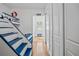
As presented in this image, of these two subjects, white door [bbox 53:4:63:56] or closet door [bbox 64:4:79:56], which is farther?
white door [bbox 53:4:63:56]

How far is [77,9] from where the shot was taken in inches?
62.6

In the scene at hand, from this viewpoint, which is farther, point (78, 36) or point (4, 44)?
point (4, 44)

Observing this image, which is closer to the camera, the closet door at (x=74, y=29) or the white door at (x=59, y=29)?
the closet door at (x=74, y=29)

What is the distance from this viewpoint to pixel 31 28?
8.27 metres

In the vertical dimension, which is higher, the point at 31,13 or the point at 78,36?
the point at 31,13

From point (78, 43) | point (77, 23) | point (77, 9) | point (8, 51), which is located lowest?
point (8, 51)

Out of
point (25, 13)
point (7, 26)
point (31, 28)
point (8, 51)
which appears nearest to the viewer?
point (8, 51)

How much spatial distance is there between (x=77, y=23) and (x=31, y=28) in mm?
6706

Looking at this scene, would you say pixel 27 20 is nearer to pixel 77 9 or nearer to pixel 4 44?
pixel 4 44

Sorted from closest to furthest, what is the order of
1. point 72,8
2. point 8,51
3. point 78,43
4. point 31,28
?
point 78,43
point 72,8
point 8,51
point 31,28

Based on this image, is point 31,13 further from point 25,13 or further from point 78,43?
point 78,43

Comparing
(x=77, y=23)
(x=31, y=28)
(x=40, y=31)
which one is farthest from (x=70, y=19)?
(x=40, y=31)

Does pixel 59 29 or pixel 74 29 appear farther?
pixel 59 29

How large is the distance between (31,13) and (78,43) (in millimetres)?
6403
